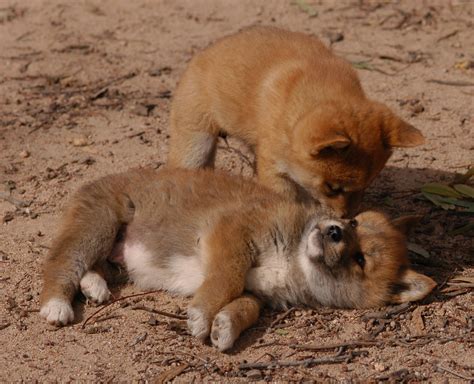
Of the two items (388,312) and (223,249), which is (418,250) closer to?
(388,312)

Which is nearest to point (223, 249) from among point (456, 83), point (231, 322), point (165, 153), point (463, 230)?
Answer: point (231, 322)

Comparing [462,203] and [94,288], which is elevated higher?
[94,288]

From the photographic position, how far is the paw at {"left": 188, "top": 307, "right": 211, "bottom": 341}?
17.4ft

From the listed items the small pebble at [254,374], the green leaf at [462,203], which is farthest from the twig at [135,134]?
the small pebble at [254,374]

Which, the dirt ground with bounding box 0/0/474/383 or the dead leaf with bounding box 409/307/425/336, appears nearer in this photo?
the dirt ground with bounding box 0/0/474/383

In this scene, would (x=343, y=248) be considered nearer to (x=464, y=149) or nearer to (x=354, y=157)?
(x=354, y=157)

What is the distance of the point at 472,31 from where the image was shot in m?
10.8

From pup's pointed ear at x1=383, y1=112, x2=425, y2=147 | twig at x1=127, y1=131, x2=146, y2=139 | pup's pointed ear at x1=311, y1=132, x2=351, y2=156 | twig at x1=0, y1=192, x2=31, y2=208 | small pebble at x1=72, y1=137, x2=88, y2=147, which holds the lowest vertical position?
twig at x1=127, y1=131, x2=146, y2=139

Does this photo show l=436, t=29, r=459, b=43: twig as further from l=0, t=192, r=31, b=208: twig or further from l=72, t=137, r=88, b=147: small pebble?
l=0, t=192, r=31, b=208: twig

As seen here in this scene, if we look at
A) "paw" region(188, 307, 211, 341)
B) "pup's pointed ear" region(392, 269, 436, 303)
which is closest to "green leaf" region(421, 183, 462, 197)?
"pup's pointed ear" region(392, 269, 436, 303)

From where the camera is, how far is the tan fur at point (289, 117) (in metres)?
6.30

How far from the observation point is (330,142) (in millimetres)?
5961

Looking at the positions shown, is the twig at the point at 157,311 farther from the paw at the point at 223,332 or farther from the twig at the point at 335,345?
the twig at the point at 335,345

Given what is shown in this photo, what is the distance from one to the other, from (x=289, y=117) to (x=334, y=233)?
1384mm
